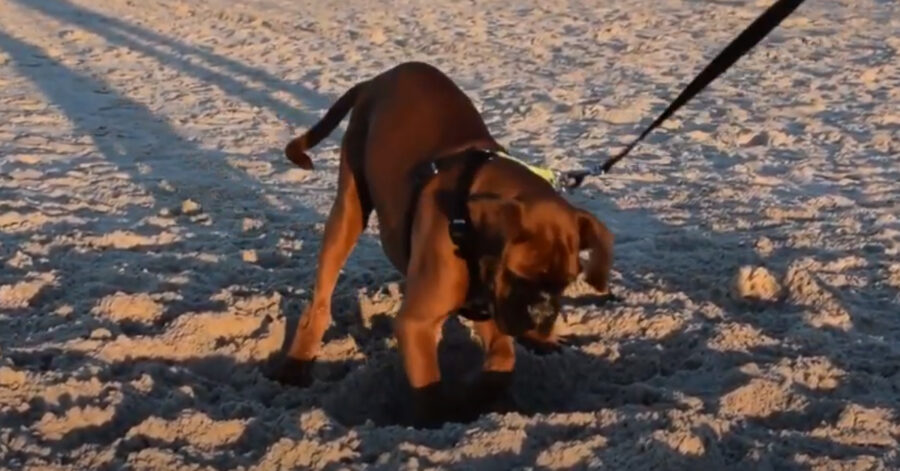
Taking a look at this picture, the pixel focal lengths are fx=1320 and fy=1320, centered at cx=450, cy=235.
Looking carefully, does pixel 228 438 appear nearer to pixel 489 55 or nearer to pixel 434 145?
pixel 434 145

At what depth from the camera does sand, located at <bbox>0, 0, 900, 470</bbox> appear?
13.4 ft

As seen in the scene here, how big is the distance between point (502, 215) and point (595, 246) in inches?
14.4

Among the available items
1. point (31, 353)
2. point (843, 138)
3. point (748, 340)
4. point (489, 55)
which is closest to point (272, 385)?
point (31, 353)

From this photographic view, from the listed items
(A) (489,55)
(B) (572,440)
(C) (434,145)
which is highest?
Result: (C) (434,145)

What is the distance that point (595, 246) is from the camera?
13.7 feet

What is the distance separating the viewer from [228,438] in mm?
4137

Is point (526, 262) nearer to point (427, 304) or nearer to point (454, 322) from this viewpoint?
point (427, 304)

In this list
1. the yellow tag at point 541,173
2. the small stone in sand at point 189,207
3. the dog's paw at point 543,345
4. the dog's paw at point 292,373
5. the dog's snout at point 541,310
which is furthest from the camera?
the small stone in sand at point 189,207

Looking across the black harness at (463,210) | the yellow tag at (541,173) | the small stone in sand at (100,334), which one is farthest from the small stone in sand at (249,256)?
the yellow tag at (541,173)

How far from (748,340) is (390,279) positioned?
5.35 feet

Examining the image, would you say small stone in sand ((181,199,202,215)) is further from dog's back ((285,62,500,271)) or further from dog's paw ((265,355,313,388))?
dog's paw ((265,355,313,388))

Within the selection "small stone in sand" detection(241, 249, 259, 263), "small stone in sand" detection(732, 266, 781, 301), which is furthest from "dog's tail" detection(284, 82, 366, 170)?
"small stone in sand" detection(732, 266, 781, 301)

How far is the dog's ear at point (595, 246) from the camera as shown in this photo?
4133 mm

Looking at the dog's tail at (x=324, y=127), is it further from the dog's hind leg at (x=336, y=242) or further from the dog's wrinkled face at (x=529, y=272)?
the dog's wrinkled face at (x=529, y=272)
